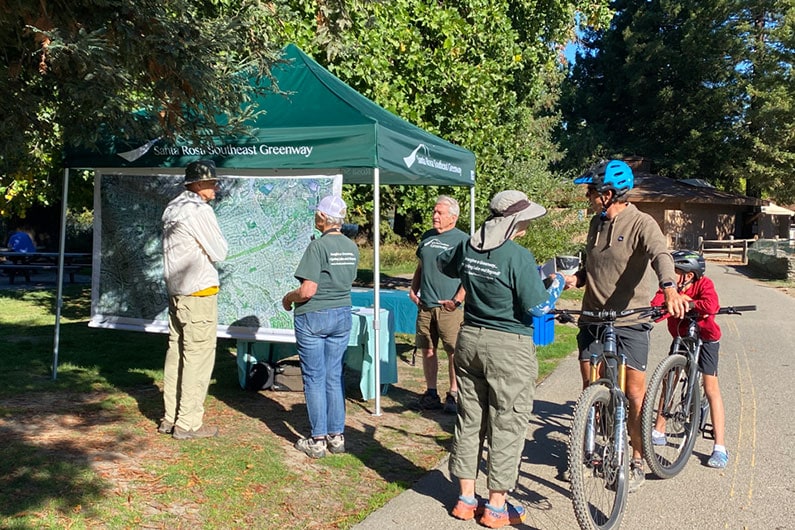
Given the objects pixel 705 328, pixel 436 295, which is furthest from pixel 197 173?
pixel 705 328

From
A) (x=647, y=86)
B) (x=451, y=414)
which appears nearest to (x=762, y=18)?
(x=647, y=86)

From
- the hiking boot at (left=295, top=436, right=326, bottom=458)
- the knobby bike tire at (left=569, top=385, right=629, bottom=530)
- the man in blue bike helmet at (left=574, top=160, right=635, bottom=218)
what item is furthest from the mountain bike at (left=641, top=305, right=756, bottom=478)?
the hiking boot at (left=295, top=436, right=326, bottom=458)

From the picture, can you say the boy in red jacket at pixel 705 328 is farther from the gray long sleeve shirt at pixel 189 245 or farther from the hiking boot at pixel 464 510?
the gray long sleeve shirt at pixel 189 245

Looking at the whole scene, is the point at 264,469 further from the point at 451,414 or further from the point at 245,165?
the point at 245,165

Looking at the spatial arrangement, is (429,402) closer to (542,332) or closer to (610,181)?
(610,181)

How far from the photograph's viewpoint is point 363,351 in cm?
750

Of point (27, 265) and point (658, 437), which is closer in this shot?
point (658, 437)

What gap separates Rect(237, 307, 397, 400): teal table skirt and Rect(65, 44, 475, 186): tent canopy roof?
1.45 meters

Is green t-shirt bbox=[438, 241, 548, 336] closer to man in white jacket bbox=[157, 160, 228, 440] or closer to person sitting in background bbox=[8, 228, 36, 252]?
man in white jacket bbox=[157, 160, 228, 440]

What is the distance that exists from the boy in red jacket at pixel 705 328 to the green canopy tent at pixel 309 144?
242cm

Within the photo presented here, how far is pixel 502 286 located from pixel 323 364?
194 centimetres

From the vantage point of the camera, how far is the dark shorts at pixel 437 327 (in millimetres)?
7016

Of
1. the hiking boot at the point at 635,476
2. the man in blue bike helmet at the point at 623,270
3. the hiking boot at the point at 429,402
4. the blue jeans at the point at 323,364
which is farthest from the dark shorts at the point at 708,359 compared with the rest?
the blue jeans at the point at 323,364

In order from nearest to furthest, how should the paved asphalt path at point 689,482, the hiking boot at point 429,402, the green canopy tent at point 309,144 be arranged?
the paved asphalt path at point 689,482 < the green canopy tent at point 309,144 < the hiking boot at point 429,402
